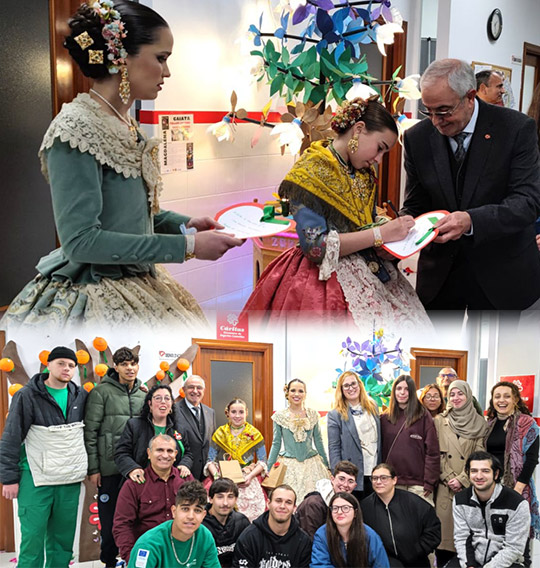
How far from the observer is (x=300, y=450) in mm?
1888

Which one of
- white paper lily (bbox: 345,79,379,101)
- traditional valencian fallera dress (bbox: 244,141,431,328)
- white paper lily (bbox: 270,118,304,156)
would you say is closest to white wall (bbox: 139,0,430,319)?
white paper lily (bbox: 270,118,304,156)

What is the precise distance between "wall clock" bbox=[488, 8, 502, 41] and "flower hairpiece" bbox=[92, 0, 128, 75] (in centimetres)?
601

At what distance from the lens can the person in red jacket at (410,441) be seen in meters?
1.93

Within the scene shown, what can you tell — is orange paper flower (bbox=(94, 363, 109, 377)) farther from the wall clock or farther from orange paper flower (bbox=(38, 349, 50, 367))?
the wall clock

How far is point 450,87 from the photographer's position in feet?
8.28

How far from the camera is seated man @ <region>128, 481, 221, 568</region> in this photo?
182cm

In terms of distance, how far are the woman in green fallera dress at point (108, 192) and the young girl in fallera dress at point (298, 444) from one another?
13.1 inches

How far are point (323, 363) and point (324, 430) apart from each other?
20 cm

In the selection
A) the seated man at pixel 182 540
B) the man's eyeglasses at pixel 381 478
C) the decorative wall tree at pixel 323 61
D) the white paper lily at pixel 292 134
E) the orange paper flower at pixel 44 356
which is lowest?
the seated man at pixel 182 540

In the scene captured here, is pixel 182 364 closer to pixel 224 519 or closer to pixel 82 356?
pixel 82 356

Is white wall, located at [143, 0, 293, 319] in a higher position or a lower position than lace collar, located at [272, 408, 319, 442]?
higher

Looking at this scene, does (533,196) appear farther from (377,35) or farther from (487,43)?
(487,43)

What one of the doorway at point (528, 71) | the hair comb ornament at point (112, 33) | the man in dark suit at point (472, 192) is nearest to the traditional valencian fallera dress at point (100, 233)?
the hair comb ornament at point (112, 33)

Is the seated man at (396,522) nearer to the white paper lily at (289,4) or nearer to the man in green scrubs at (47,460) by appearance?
the man in green scrubs at (47,460)
